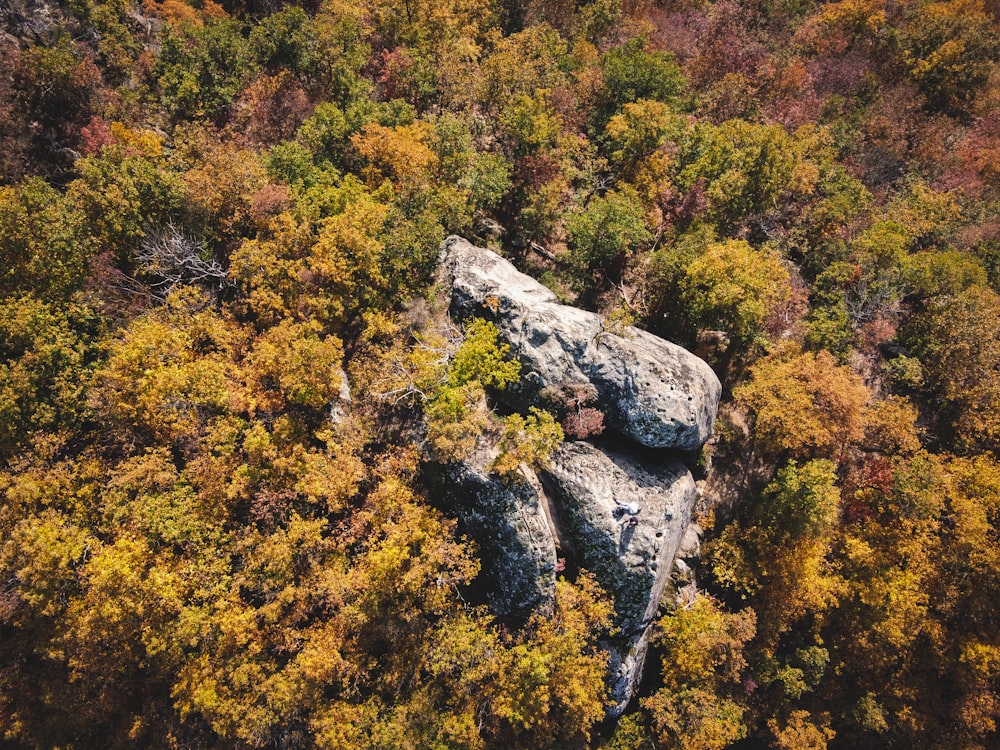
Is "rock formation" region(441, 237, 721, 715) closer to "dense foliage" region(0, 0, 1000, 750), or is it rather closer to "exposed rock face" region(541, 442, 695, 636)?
"exposed rock face" region(541, 442, 695, 636)

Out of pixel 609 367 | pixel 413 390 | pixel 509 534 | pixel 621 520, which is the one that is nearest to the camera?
pixel 509 534

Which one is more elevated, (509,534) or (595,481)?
(595,481)

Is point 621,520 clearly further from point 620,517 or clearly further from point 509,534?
point 509,534

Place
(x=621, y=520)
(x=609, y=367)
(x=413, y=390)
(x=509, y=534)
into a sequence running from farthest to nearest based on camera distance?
1. (x=609, y=367)
2. (x=413, y=390)
3. (x=621, y=520)
4. (x=509, y=534)

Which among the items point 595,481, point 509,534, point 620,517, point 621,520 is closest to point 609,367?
point 595,481

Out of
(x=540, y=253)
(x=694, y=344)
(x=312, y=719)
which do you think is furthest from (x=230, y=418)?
(x=694, y=344)

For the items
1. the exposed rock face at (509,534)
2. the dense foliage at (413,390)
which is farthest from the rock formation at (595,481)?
the dense foliage at (413,390)

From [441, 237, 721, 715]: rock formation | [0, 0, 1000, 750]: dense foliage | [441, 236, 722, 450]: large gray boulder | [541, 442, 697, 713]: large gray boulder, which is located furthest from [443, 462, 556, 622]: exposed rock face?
[441, 236, 722, 450]: large gray boulder

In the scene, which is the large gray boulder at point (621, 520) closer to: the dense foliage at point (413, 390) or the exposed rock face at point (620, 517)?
the exposed rock face at point (620, 517)
